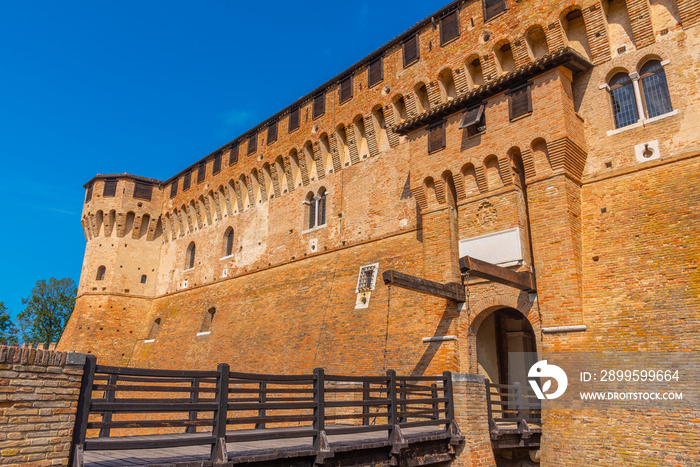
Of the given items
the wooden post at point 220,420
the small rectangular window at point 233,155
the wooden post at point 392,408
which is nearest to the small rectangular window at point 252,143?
the small rectangular window at point 233,155

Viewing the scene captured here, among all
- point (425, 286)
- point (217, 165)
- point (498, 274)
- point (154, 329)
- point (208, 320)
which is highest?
point (217, 165)

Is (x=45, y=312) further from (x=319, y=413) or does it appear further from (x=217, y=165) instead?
(x=319, y=413)

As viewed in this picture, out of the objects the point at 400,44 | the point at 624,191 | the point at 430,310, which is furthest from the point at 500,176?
the point at 400,44

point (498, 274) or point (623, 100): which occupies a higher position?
point (623, 100)

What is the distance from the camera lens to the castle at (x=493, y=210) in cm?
1012

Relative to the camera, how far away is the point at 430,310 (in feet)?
43.2

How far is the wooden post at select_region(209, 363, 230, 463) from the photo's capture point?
5770 mm

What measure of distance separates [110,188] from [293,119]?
46.7ft

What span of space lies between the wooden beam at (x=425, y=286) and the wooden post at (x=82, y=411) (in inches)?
228

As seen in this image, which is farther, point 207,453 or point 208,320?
point 208,320

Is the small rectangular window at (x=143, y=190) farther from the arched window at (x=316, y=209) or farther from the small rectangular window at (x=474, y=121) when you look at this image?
the small rectangular window at (x=474, y=121)

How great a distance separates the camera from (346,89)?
1958 cm

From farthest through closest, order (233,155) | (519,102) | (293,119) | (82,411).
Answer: (233,155) → (293,119) → (519,102) → (82,411)

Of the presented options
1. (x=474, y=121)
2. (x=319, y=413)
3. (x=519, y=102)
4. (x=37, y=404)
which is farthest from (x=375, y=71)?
(x=37, y=404)
